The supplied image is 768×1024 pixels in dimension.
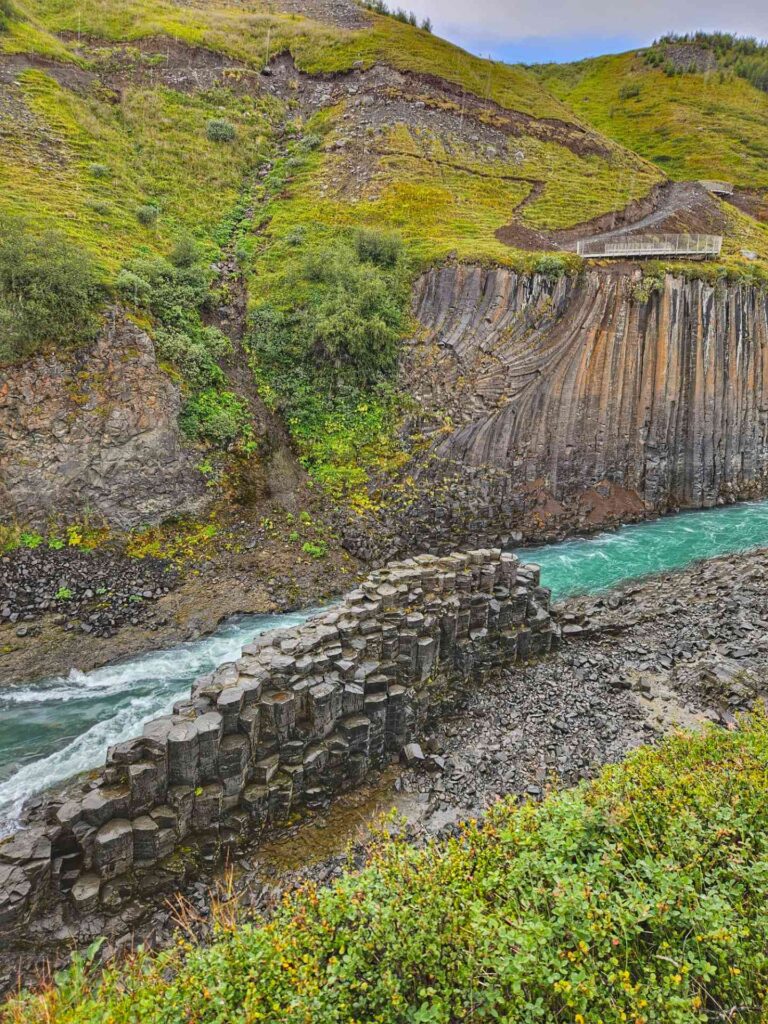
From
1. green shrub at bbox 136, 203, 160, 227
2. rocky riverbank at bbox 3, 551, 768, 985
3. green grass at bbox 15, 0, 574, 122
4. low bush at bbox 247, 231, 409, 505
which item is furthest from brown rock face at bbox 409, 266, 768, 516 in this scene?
green grass at bbox 15, 0, 574, 122

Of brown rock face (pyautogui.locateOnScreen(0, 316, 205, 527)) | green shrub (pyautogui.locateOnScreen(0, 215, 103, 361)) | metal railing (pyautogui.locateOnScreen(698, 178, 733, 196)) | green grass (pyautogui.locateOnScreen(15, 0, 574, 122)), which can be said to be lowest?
brown rock face (pyautogui.locateOnScreen(0, 316, 205, 527))

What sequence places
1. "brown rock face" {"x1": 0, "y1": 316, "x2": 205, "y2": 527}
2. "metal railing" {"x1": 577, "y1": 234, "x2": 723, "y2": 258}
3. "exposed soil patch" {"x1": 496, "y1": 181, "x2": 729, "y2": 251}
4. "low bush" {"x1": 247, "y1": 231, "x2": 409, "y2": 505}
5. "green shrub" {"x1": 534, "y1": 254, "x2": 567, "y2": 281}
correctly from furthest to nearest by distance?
1. "exposed soil patch" {"x1": 496, "y1": 181, "x2": 729, "y2": 251}
2. "metal railing" {"x1": 577, "y1": 234, "x2": 723, "y2": 258}
3. "green shrub" {"x1": 534, "y1": 254, "x2": 567, "y2": 281}
4. "low bush" {"x1": 247, "y1": 231, "x2": 409, "y2": 505}
5. "brown rock face" {"x1": 0, "y1": 316, "x2": 205, "y2": 527}

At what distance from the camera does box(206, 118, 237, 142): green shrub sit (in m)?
48.0

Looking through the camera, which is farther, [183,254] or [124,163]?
[124,163]

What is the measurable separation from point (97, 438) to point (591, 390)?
83.2ft

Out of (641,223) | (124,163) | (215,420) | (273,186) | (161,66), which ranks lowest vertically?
(215,420)

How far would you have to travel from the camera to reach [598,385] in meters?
30.3

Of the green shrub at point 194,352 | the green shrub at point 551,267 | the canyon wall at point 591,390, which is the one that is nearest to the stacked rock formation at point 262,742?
the canyon wall at point 591,390

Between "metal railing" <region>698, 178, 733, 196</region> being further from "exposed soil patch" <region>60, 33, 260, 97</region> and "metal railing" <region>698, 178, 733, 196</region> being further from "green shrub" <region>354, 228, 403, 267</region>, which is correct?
"exposed soil patch" <region>60, 33, 260, 97</region>

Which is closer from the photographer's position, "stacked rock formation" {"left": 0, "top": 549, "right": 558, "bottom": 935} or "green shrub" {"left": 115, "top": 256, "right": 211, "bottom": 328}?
"stacked rock formation" {"left": 0, "top": 549, "right": 558, "bottom": 935}

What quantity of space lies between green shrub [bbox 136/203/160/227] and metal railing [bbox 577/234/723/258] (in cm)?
2783

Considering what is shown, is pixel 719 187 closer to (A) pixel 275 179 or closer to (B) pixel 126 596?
(A) pixel 275 179

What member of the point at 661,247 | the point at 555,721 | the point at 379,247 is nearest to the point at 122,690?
the point at 555,721

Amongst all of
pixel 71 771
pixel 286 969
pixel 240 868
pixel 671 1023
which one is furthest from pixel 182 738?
pixel 671 1023
